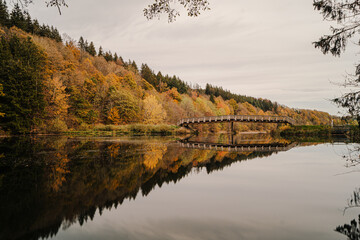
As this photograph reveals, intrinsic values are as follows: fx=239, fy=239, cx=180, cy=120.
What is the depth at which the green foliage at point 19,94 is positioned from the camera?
28594mm

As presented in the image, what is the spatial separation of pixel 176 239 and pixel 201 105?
274 feet

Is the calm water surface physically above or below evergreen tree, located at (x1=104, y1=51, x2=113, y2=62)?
below

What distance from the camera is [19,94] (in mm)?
29891

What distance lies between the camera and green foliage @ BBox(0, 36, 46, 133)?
28.6 metres

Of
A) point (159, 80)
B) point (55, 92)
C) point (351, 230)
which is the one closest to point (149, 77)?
point (159, 80)

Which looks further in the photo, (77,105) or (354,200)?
(77,105)

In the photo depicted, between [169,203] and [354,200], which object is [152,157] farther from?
[354,200]

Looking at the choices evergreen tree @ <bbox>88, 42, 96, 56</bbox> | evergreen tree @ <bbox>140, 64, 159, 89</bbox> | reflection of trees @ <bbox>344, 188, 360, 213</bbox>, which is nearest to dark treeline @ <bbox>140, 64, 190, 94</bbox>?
evergreen tree @ <bbox>140, 64, 159, 89</bbox>

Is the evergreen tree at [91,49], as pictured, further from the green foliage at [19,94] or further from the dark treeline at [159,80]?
the green foliage at [19,94]

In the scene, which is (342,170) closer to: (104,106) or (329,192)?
(329,192)

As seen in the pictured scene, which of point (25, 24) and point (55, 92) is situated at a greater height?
point (25, 24)

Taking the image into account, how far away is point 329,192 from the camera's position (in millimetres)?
6844

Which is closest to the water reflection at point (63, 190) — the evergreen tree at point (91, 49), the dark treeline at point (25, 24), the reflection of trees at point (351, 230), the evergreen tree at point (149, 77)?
the reflection of trees at point (351, 230)

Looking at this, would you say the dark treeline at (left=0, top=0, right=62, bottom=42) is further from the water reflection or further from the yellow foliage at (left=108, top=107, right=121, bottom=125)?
the water reflection
